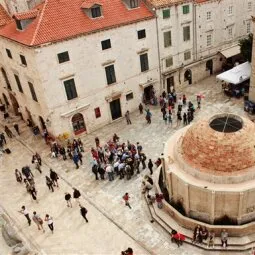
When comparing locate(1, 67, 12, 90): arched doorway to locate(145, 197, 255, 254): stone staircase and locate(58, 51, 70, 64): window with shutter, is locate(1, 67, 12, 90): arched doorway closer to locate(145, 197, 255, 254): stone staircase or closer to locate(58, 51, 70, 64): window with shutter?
locate(58, 51, 70, 64): window with shutter

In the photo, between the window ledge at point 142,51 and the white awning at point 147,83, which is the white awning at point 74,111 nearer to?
the white awning at point 147,83

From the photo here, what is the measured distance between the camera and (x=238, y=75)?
3316cm

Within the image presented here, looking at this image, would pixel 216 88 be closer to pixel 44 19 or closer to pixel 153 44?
pixel 153 44

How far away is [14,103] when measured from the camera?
3509cm

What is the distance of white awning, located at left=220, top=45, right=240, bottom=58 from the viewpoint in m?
37.9

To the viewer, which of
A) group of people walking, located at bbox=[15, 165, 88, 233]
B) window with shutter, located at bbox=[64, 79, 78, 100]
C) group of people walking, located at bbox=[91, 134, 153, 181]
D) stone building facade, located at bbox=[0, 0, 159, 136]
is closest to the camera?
group of people walking, located at bbox=[15, 165, 88, 233]

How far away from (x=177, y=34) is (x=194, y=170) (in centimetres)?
1877

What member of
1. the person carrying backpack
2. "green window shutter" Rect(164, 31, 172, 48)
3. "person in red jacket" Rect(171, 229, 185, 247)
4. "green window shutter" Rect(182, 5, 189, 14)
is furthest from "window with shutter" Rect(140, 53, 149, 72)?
"person in red jacket" Rect(171, 229, 185, 247)

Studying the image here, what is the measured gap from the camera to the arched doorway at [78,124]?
29609 mm

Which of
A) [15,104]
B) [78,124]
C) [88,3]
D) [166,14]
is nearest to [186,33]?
[166,14]

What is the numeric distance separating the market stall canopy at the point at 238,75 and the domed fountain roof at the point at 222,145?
46.8ft

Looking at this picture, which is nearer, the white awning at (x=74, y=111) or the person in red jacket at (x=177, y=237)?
the person in red jacket at (x=177, y=237)

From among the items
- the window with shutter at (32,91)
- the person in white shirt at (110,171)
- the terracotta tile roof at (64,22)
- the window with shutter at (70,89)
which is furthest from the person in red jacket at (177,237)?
the window with shutter at (32,91)

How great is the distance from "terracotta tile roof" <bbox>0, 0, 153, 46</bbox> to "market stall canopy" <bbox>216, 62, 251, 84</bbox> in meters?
10.1
